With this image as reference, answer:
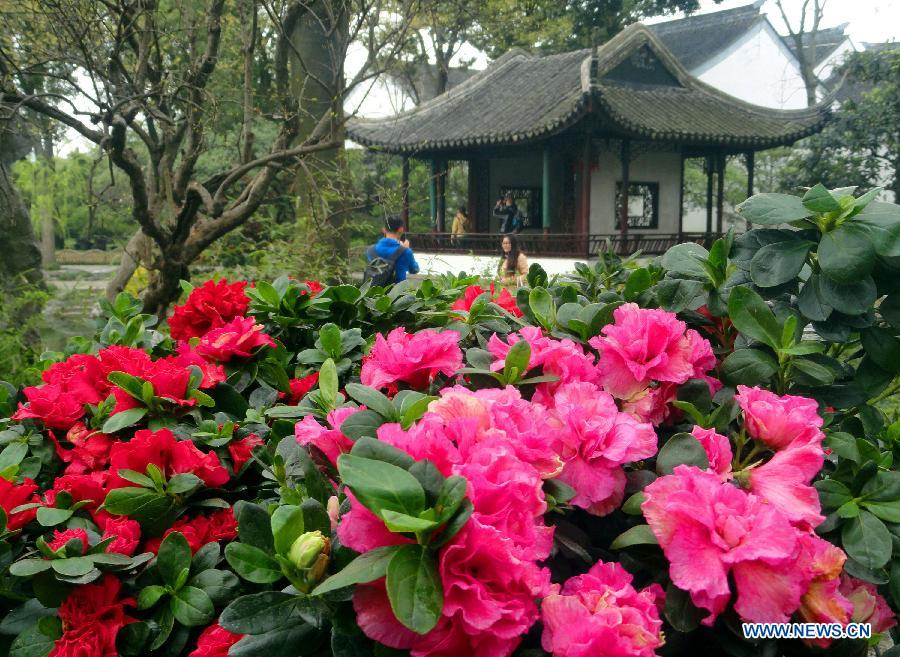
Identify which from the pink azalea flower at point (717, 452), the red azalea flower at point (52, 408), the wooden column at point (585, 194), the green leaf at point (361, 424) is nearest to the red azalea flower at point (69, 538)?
the red azalea flower at point (52, 408)

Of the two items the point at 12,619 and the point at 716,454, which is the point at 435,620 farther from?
the point at 12,619

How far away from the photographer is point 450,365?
1026 millimetres

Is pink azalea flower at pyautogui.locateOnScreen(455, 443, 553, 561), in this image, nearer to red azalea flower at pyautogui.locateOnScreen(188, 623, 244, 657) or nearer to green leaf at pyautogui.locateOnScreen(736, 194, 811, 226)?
red azalea flower at pyautogui.locateOnScreen(188, 623, 244, 657)

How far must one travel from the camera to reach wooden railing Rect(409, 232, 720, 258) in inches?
535

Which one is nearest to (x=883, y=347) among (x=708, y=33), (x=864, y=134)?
(x=864, y=134)

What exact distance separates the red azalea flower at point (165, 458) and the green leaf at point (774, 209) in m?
0.84

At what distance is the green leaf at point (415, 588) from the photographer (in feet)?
1.94

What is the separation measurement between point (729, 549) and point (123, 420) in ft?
2.91

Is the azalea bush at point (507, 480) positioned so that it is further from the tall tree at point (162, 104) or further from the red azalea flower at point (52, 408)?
the tall tree at point (162, 104)

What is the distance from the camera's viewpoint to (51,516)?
1.02 metres

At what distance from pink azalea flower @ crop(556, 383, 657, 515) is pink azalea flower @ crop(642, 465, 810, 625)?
9 centimetres

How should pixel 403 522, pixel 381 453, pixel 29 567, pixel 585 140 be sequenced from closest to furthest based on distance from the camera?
1. pixel 403 522
2. pixel 381 453
3. pixel 29 567
4. pixel 585 140

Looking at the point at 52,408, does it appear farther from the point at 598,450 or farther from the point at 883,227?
the point at 883,227

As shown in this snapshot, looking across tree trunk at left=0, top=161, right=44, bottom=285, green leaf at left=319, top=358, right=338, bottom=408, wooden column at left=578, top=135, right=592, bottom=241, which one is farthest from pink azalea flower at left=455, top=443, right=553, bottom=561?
wooden column at left=578, top=135, right=592, bottom=241
